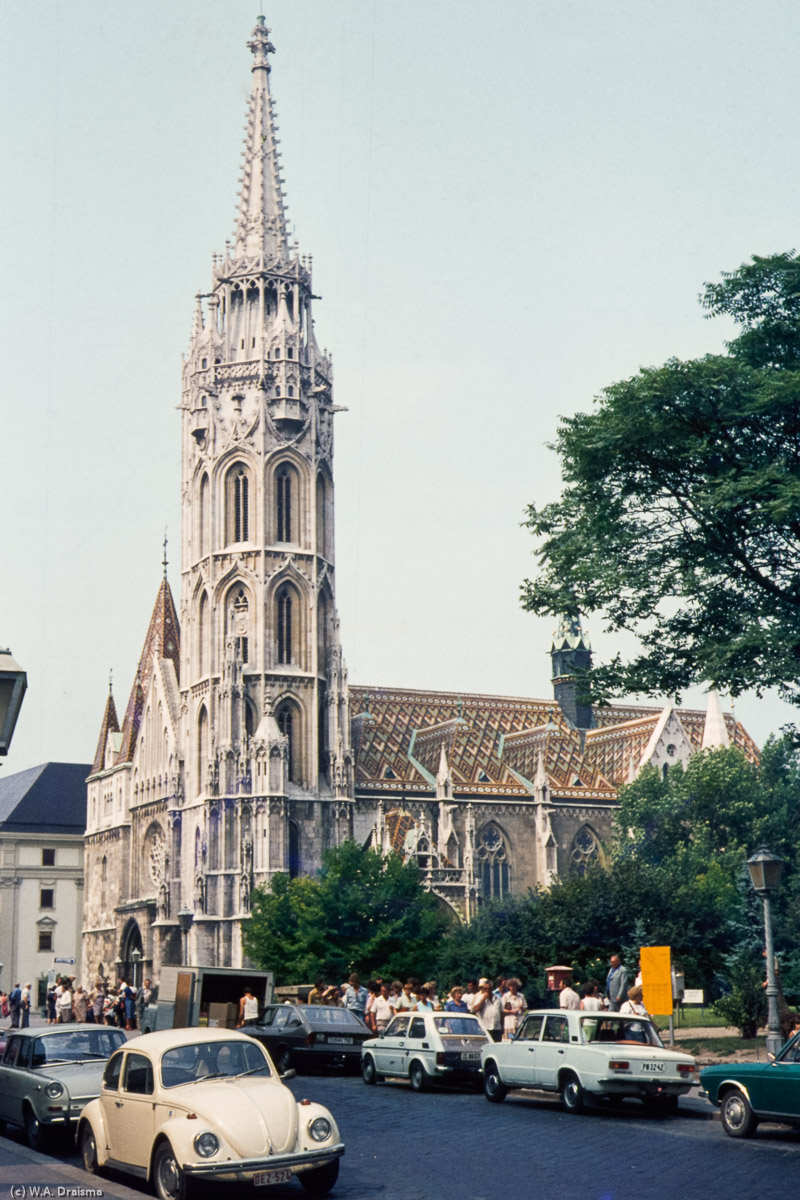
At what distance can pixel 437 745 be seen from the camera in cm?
8675

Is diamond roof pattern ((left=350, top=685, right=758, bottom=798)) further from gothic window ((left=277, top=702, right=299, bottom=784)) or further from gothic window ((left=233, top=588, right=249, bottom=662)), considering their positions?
gothic window ((left=233, top=588, right=249, bottom=662))

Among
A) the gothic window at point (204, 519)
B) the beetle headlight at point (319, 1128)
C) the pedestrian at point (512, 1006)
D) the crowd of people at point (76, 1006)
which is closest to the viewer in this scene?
the beetle headlight at point (319, 1128)

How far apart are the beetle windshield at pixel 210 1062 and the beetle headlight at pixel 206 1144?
1038 mm

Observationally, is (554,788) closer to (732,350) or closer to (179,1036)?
(732,350)

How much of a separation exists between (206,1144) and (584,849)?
73193mm

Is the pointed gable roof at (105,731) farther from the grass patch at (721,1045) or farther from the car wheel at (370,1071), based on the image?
the car wheel at (370,1071)

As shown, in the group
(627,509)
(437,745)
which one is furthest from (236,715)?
(627,509)

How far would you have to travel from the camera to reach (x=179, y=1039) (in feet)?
49.6

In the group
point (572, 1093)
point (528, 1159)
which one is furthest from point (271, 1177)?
point (572, 1093)

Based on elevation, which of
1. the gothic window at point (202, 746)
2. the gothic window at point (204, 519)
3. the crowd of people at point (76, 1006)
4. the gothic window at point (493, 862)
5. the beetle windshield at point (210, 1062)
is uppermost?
the gothic window at point (204, 519)

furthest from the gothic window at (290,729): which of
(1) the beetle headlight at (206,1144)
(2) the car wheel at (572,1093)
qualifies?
(1) the beetle headlight at (206,1144)

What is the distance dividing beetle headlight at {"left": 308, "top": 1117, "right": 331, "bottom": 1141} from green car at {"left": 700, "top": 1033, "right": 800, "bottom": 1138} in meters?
5.52

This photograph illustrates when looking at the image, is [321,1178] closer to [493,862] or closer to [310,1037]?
[310,1037]

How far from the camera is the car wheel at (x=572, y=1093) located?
795 inches
